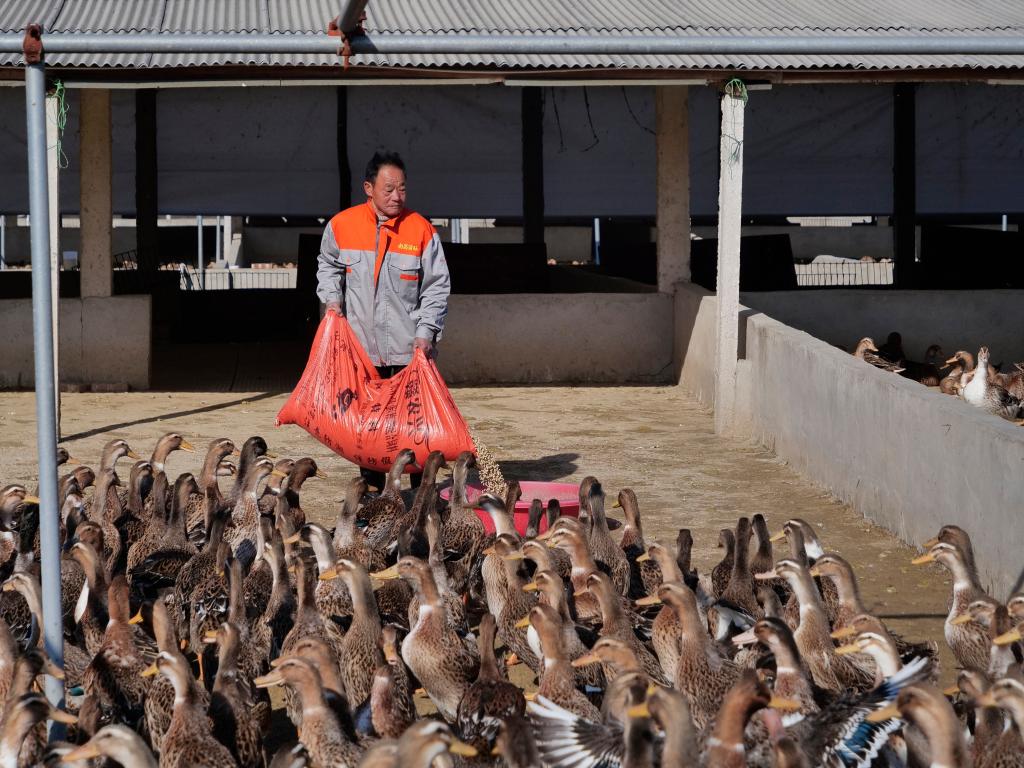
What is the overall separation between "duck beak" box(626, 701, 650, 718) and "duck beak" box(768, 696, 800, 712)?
55 centimetres

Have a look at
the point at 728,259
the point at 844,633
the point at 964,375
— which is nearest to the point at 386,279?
the point at 728,259

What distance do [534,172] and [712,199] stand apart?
7.13 ft

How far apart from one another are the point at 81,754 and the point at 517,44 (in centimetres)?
258

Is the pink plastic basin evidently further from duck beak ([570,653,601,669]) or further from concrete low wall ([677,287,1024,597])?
duck beak ([570,653,601,669])

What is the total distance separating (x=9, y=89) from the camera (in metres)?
16.8

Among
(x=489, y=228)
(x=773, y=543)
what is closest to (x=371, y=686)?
(x=773, y=543)

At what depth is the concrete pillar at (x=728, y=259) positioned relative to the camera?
12.5 m

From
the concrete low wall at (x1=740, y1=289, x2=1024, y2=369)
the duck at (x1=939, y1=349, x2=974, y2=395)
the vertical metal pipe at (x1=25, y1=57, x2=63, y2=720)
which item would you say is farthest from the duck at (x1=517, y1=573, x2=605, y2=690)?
the concrete low wall at (x1=740, y1=289, x2=1024, y2=369)

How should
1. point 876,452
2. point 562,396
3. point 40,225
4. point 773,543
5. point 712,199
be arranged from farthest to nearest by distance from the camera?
point 712,199 → point 562,396 → point 876,452 → point 773,543 → point 40,225

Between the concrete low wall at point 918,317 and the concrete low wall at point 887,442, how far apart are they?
277 cm

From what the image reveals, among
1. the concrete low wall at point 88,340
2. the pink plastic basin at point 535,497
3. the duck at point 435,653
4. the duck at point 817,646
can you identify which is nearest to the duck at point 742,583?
the duck at point 817,646

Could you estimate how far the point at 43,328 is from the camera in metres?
5.04

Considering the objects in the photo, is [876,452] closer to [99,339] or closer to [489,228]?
[99,339]

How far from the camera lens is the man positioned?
9688mm
